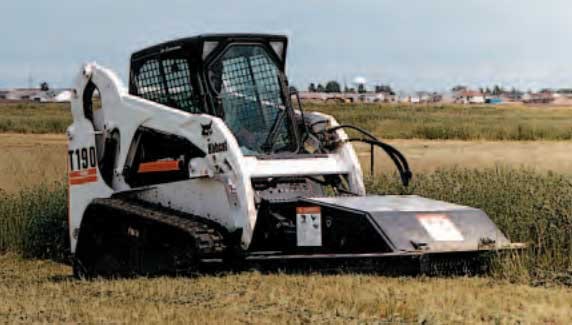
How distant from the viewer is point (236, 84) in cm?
1267

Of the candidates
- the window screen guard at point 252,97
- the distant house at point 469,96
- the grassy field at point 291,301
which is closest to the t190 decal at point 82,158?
the window screen guard at point 252,97

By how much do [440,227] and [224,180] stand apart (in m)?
2.19

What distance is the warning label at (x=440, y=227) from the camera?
35.5 ft

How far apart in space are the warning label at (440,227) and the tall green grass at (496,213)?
515 mm

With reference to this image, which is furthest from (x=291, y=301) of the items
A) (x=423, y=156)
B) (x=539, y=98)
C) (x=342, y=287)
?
(x=539, y=98)

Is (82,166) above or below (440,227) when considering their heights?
above

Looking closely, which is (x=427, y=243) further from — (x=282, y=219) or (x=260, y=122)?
(x=260, y=122)

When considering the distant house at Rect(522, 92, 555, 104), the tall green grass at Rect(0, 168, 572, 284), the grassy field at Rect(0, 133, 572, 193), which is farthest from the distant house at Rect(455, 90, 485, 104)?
the tall green grass at Rect(0, 168, 572, 284)

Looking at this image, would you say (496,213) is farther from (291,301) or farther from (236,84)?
(291,301)

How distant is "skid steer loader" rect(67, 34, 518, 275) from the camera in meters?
10.9

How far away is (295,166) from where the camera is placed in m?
12.0

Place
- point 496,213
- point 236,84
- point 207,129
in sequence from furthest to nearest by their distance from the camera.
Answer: point 496,213
point 236,84
point 207,129

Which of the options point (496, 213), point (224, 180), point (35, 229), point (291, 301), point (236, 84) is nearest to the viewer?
point (291, 301)

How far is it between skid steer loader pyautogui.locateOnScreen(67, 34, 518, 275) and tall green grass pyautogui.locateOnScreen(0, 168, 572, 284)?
635mm
